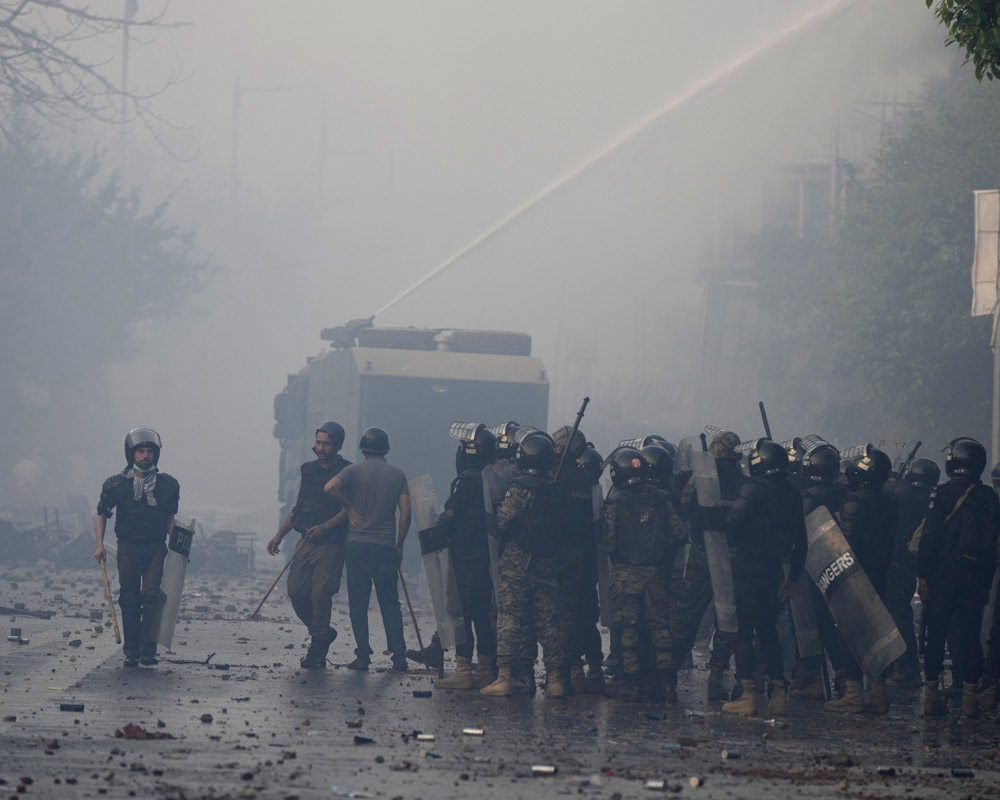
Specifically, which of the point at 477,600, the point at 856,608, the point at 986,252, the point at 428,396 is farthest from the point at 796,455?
the point at 986,252

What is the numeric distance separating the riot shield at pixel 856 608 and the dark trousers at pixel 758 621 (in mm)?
462

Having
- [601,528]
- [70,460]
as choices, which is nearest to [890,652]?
[601,528]

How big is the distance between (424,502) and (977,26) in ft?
18.1

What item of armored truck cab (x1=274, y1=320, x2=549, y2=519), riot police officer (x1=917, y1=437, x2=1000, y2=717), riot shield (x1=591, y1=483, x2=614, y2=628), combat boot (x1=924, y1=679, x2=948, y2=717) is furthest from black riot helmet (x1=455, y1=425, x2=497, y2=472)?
armored truck cab (x1=274, y1=320, x2=549, y2=519)

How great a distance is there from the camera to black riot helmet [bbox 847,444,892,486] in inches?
445

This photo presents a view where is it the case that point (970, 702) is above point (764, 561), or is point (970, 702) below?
below

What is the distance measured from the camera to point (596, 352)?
65250 mm

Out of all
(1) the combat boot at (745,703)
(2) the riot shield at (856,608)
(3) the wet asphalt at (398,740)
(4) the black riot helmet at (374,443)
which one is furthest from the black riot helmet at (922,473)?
(4) the black riot helmet at (374,443)

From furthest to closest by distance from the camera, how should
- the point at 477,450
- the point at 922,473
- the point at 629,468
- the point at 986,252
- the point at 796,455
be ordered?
the point at 986,252 < the point at 922,473 < the point at 796,455 < the point at 477,450 < the point at 629,468

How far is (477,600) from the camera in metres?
11.5

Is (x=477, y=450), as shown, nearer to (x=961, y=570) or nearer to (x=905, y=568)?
(x=961, y=570)

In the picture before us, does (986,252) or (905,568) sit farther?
(986,252)

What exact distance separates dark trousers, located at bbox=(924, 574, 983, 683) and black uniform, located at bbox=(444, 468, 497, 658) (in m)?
3.28

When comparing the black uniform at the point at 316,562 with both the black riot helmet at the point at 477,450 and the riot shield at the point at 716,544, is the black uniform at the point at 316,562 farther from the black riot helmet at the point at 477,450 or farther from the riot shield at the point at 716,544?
the riot shield at the point at 716,544
